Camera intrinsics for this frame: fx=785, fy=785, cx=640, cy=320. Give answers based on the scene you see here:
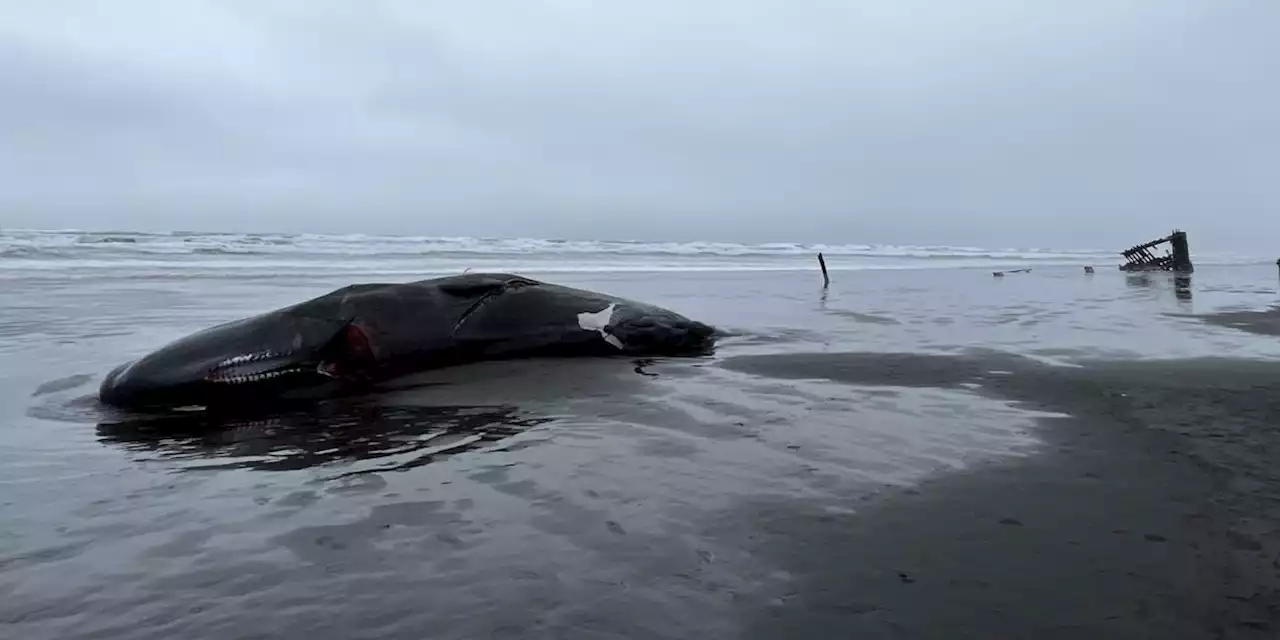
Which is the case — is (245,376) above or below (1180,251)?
below

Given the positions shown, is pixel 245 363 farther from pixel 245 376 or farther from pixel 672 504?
pixel 672 504

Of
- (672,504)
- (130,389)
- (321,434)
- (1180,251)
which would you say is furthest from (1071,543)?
(1180,251)

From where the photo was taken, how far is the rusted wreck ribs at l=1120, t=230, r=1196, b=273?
27.8 meters

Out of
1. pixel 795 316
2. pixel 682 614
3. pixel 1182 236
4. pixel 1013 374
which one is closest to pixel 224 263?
pixel 795 316

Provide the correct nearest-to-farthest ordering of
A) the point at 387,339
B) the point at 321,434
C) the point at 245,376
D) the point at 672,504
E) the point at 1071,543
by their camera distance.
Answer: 1. the point at 1071,543
2. the point at 672,504
3. the point at 321,434
4. the point at 245,376
5. the point at 387,339

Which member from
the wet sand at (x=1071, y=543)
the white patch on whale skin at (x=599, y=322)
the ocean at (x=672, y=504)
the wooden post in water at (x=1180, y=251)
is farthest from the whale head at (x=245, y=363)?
the wooden post in water at (x=1180, y=251)

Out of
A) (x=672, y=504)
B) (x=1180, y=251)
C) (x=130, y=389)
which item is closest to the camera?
(x=672, y=504)

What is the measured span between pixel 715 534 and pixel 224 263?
28.7m

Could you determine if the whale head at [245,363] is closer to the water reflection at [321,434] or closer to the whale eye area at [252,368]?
the whale eye area at [252,368]

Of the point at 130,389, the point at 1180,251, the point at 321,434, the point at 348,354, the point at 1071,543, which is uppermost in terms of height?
the point at 1180,251

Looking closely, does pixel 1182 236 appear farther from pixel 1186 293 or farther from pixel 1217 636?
pixel 1217 636

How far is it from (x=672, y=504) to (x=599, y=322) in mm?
4555

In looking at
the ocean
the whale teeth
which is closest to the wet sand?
the ocean

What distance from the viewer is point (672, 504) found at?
10.6ft
